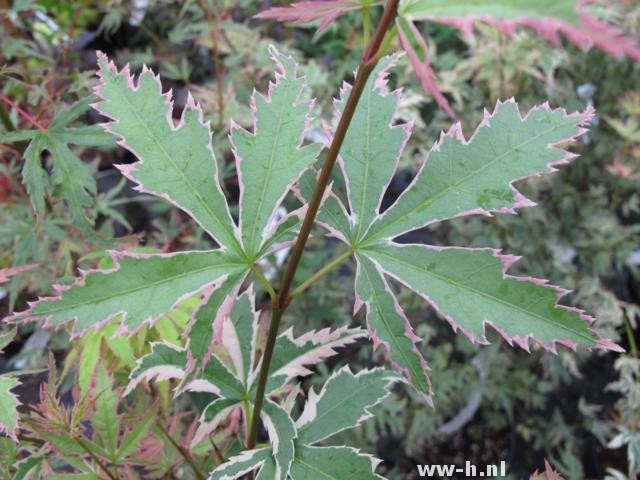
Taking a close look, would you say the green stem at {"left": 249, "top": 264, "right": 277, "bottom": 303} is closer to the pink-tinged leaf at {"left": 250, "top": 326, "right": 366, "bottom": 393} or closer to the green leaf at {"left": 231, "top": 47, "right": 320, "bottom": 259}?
the green leaf at {"left": 231, "top": 47, "right": 320, "bottom": 259}

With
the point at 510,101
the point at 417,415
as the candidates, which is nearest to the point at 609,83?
the point at 417,415

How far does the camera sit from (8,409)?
57cm

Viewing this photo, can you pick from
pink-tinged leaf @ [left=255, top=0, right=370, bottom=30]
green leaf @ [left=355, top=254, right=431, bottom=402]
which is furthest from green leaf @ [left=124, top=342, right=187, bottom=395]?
pink-tinged leaf @ [left=255, top=0, right=370, bottom=30]

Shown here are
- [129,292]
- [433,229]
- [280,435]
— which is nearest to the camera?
[129,292]

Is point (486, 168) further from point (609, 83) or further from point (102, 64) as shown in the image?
point (609, 83)

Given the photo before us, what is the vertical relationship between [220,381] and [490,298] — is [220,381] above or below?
below

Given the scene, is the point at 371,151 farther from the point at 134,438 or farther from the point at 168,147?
the point at 134,438

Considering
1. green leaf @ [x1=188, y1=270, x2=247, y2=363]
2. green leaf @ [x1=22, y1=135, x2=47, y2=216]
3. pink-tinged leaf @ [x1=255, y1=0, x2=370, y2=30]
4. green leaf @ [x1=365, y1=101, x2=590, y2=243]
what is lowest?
green leaf @ [x1=188, y1=270, x2=247, y2=363]

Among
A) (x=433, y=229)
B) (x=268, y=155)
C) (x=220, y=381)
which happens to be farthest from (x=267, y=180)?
(x=433, y=229)

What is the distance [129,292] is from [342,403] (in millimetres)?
278

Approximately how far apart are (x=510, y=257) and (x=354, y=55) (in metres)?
1.33

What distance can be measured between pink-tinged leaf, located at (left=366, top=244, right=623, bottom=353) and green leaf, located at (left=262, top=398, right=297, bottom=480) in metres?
0.21

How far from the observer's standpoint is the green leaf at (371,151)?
1.90ft

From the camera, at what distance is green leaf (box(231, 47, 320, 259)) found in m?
0.56
